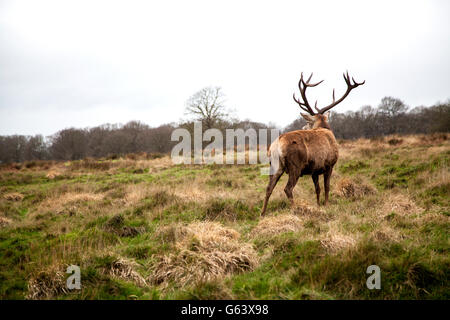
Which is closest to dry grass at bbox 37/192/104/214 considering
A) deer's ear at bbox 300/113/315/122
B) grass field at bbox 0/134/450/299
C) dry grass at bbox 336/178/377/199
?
grass field at bbox 0/134/450/299

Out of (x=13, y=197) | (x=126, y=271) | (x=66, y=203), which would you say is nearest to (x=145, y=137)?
(x=13, y=197)

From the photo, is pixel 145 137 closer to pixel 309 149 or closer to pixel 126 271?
pixel 309 149

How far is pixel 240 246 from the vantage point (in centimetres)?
385

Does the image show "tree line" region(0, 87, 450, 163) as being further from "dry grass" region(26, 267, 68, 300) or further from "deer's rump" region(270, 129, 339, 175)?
"dry grass" region(26, 267, 68, 300)

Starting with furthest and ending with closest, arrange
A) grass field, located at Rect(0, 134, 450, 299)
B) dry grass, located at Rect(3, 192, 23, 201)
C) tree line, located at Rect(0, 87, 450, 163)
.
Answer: tree line, located at Rect(0, 87, 450, 163) → dry grass, located at Rect(3, 192, 23, 201) → grass field, located at Rect(0, 134, 450, 299)

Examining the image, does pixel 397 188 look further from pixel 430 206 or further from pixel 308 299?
pixel 308 299

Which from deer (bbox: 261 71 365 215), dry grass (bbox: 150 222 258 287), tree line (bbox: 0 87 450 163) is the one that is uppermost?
tree line (bbox: 0 87 450 163)

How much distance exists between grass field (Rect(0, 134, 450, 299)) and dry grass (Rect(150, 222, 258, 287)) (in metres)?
0.02

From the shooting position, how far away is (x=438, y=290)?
260 centimetres

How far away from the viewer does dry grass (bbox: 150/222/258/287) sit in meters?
3.22

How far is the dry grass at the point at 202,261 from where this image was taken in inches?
127

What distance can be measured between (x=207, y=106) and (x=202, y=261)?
86.0ft
